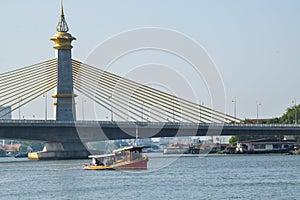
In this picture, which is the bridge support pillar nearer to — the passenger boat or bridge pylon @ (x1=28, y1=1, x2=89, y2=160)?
bridge pylon @ (x1=28, y1=1, x2=89, y2=160)

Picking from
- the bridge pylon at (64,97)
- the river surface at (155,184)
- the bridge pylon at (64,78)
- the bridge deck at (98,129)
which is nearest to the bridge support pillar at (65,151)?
the bridge pylon at (64,97)

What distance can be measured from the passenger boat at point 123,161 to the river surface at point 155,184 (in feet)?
4.59

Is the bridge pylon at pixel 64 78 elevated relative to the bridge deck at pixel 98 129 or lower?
elevated

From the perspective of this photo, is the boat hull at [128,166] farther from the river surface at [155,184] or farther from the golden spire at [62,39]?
the golden spire at [62,39]

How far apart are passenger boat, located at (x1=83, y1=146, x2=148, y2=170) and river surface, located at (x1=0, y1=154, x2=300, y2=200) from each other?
4.59 ft

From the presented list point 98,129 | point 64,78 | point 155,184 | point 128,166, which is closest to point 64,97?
point 64,78

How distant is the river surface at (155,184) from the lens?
211ft

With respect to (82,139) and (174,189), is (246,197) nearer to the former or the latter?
(174,189)

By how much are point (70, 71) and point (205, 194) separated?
6051cm

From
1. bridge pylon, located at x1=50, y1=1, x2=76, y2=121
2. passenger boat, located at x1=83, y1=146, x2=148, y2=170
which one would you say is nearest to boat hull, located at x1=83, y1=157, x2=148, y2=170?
passenger boat, located at x1=83, y1=146, x2=148, y2=170

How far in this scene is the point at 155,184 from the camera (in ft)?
237

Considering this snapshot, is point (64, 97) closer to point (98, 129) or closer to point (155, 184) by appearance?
point (98, 129)

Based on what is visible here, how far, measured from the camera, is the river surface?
64.2m

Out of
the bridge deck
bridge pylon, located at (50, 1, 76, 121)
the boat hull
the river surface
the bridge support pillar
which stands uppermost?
bridge pylon, located at (50, 1, 76, 121)
